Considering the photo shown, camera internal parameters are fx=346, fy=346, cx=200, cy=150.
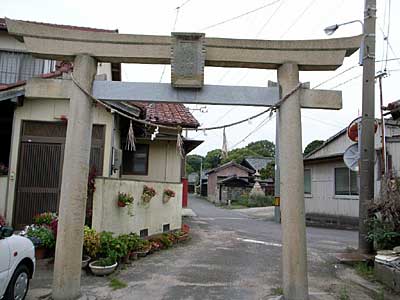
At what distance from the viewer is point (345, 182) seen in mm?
15758

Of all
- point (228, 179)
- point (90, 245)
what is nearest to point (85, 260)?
point (90, 245)

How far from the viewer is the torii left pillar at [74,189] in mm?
4895

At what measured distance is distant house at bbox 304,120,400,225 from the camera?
15.1 m

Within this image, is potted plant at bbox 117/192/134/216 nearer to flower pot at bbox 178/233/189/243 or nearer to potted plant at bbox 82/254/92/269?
potted plant at bbox 82/254/92/269

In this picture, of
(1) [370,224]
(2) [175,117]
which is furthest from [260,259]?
(2) [175,117]

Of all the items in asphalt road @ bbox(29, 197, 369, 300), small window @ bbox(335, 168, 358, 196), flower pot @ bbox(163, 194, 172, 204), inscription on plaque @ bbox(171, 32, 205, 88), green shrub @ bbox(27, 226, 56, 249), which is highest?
inscription on plaque @ bbox(171, 32, 205, 88)

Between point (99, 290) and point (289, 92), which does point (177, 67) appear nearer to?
point (289, 92)

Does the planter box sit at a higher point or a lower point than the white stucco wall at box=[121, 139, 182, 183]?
lower

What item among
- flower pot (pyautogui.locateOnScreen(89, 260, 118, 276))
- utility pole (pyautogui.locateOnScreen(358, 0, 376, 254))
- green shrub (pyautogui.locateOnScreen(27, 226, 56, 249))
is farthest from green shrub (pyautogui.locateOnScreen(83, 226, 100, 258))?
utility pole (pyautogui.locateOnScreen(358, 0, 376, 254))

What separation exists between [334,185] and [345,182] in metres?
0.66

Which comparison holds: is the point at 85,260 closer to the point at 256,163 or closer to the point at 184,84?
the point at 184,84

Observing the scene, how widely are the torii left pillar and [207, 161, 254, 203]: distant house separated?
35954mm

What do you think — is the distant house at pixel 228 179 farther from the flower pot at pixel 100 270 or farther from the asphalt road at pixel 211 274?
the flower pot at pixel 100 270

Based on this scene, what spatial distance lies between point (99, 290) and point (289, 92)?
14.6ft
